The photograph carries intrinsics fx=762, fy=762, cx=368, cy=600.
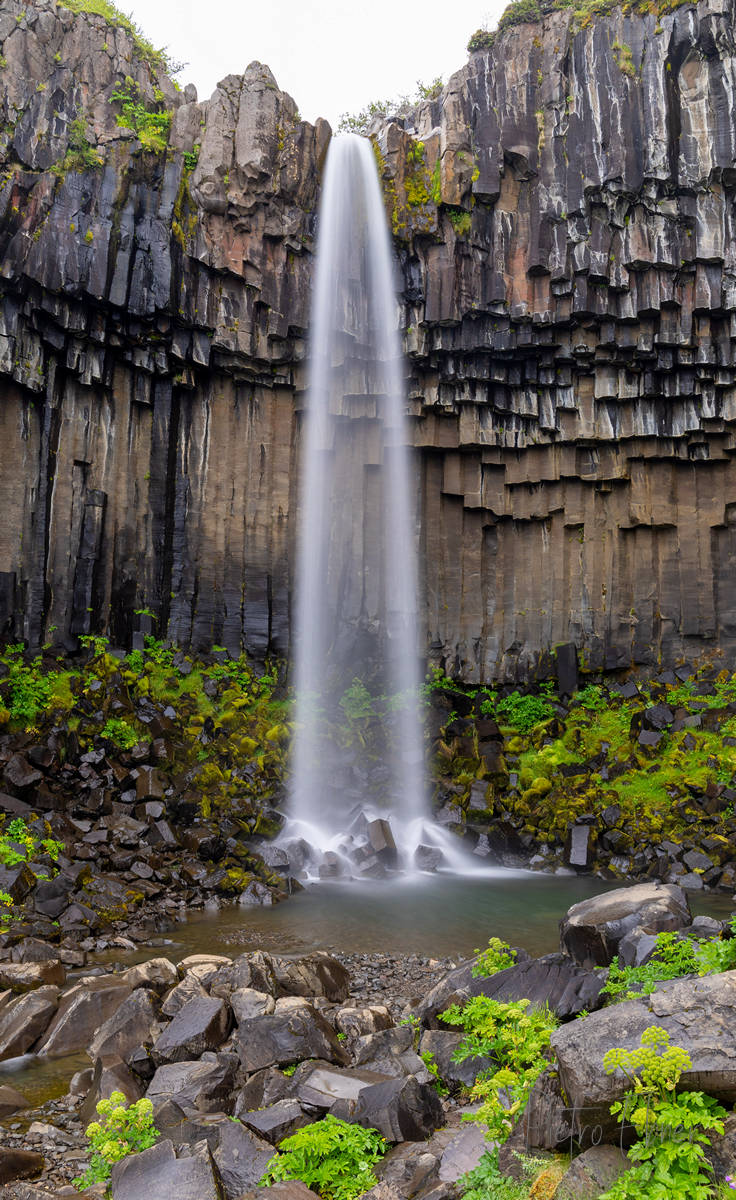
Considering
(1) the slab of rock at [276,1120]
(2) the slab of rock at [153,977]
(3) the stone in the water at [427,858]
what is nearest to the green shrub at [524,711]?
(3) the stone in the water at [427,858]

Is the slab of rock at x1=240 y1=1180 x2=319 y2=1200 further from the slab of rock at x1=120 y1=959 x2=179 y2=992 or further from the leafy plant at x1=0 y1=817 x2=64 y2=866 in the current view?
the leafy plant at x1=0 y1=817 x2=64 y2=866

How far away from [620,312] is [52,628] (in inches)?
625

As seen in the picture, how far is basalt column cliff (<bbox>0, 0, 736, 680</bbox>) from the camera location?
1780 centimetres

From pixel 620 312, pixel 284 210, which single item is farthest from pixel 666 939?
pixel 284 210

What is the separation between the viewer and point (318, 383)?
20844 millimetres

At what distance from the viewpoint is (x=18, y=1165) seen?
448cm

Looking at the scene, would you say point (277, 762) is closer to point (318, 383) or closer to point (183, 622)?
point (183, 622)

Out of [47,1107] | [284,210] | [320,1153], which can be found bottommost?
[47,1107]

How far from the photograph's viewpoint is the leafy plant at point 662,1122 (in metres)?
3.05

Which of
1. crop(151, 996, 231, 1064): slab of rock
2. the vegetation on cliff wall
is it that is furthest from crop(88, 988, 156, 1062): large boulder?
the vegetation on cliff wall

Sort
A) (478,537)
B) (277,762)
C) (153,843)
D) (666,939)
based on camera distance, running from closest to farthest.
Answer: (666,939) < (153,843) < (277,762) < (478,537)

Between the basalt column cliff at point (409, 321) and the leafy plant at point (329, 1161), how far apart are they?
49.7 ft

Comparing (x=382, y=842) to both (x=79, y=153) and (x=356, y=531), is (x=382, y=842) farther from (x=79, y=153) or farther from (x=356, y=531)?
(x=79, y=153)

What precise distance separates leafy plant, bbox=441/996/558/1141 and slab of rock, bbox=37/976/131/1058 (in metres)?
3.03
